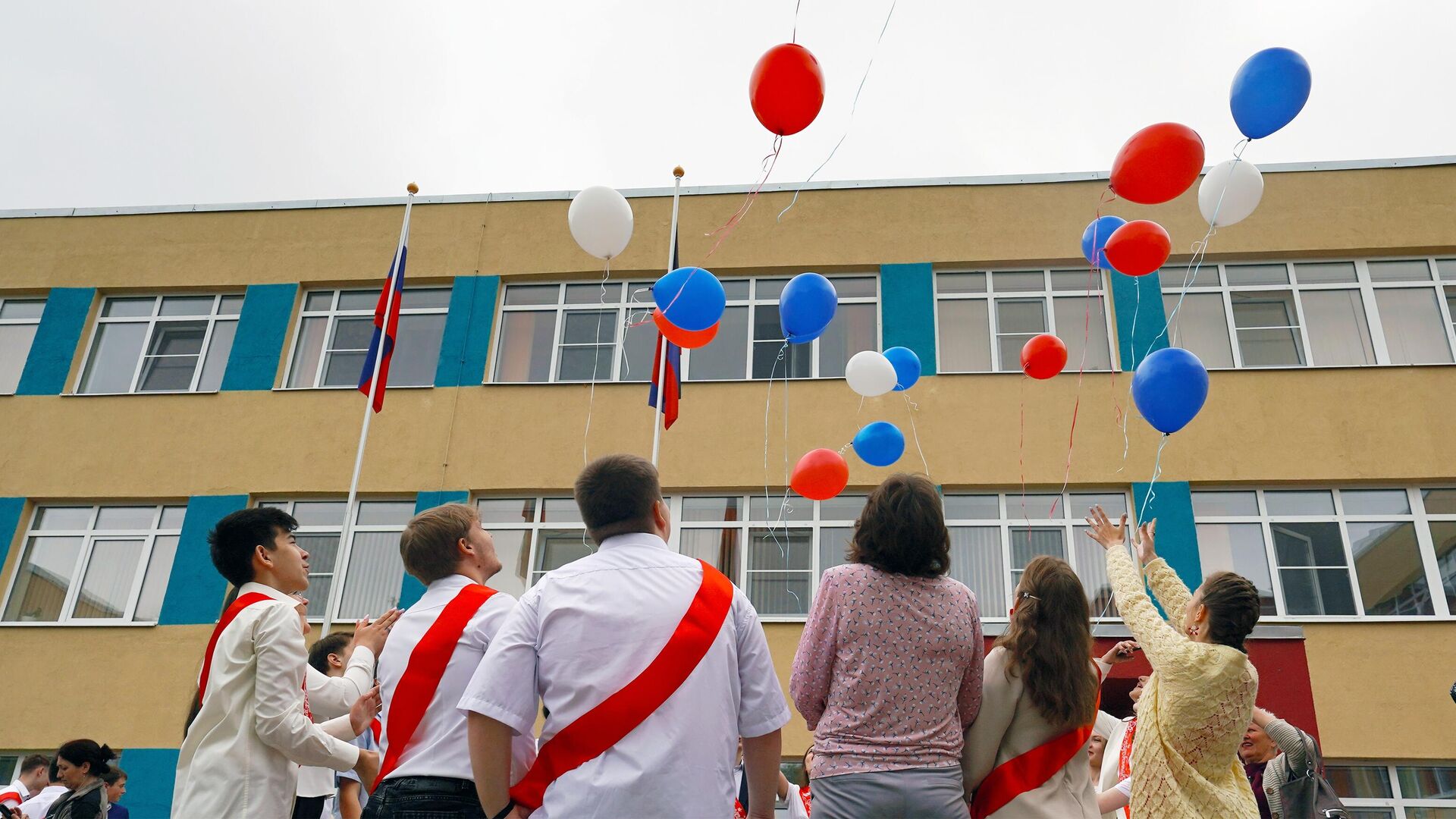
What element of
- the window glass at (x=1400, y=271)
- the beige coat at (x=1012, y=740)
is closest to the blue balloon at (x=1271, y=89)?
the beige coat at (x=1012, y=740)

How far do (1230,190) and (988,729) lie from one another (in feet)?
16.9

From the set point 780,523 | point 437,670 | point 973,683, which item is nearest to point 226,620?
point 437,670

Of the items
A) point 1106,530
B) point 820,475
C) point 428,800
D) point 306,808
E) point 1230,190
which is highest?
point 1230,190

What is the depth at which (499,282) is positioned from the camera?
45.6ft

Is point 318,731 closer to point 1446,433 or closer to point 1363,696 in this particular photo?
point 1363,696

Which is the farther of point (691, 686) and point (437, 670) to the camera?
point (437, 670)

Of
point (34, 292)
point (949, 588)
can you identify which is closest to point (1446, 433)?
point (949, 588)

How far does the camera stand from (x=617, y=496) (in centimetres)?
294

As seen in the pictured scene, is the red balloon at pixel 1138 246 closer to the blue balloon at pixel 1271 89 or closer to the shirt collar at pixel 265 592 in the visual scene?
the blue balloon at pixel 1271 89

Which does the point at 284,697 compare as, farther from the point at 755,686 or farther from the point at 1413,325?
the point at 1413,325

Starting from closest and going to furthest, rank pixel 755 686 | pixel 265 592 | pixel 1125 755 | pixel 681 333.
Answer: pixel 755 686, pixel 265 592, pixel 1125 755, pixel 681 333

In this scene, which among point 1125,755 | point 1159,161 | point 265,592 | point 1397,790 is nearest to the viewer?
point 265,592

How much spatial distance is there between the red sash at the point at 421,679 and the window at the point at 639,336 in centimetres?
977

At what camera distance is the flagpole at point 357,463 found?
11.6 metres
